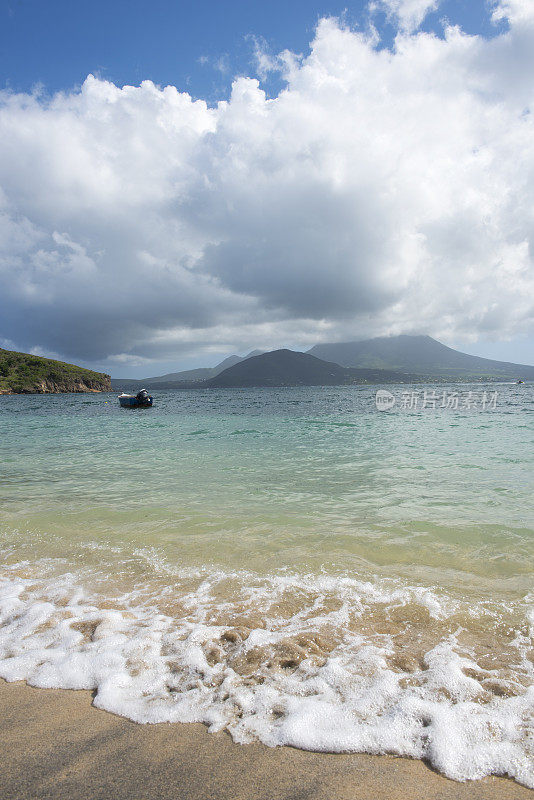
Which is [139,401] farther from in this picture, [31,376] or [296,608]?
[31,376]

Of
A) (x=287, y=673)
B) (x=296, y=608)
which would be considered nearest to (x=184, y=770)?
(x=287, y=673)

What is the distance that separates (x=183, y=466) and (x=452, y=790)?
15305 millimetres

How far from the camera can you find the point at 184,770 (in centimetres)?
276

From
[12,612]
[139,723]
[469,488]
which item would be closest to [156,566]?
[12,612]

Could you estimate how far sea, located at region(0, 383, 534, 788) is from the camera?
3.33 metres

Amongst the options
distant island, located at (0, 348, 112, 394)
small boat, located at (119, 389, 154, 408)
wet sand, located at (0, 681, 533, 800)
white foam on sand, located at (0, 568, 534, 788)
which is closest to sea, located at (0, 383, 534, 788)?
white foam on sand, located at (0, 568, 534, 788)

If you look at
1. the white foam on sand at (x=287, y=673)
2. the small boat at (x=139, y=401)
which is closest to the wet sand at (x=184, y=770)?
the white foam on sand at (x=287, y=673)

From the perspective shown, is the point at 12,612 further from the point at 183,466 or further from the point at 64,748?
the point at 183,466

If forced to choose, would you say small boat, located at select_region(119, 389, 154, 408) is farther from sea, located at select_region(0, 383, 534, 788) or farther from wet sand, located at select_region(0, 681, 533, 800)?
wet sand, located at select_region(0, 681, 533, 800)

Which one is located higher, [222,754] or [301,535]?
[222,754]

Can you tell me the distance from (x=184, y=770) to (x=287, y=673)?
1.49 meters

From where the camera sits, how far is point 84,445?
24625 mm

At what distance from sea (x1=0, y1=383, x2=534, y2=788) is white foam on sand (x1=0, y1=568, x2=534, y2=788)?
21mm

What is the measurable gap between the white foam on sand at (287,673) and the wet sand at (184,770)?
126 mm
